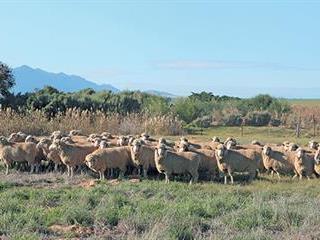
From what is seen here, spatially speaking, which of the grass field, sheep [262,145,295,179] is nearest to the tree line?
sheep [262,145,295,179]

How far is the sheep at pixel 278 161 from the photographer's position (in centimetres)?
1875

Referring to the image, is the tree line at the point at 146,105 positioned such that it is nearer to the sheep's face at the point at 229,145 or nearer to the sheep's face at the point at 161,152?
the sheep's face at the point at 229,145

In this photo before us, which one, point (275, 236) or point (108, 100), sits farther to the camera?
point (108, 100)

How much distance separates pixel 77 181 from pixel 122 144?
3428 mm

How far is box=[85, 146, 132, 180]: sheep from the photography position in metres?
17.6

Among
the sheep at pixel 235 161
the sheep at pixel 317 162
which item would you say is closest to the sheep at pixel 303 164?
the sheep at pixel 317 162

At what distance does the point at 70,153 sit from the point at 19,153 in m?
1.73

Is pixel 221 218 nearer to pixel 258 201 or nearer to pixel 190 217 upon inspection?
pixel 190 217

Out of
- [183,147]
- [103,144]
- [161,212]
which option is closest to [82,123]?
[103,144]

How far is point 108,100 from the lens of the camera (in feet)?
150

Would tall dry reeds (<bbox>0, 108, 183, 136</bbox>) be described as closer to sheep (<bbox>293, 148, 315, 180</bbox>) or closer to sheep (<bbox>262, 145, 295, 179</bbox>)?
sheep (<bbox>262, 145, 295, 179</bbox>)

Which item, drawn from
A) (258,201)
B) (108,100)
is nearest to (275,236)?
(258,201)

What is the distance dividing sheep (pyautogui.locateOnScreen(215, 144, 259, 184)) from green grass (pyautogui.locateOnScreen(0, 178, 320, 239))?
6.28 feet

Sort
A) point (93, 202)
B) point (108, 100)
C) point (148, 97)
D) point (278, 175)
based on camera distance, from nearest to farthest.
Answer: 1. point (93, 202)
2. point (278, 175)
3. point (108, 100)
4. point (148, 97)
